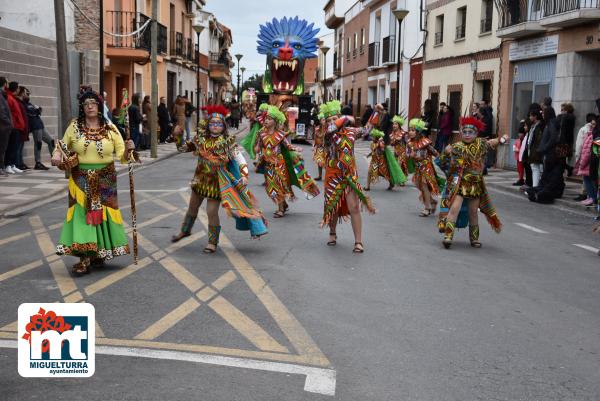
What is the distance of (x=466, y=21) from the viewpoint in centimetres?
2623

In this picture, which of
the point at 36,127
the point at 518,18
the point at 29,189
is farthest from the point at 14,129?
the point at 518,18

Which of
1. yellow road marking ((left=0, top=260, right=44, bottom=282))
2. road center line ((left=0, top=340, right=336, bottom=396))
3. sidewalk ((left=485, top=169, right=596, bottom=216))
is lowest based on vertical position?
sidewalk ((left=485, top=169, right=596, bottom=216))

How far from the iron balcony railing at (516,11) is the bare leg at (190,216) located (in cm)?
1436

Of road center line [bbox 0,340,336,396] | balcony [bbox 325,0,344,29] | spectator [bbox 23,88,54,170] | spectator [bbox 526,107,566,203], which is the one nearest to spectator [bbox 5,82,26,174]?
spectator [bbox 23,88,54,170]

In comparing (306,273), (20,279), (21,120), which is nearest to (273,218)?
(306,273)

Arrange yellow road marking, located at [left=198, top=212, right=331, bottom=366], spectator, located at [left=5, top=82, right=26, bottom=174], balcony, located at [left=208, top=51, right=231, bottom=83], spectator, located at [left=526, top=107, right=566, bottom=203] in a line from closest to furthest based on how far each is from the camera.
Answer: yellow road marking, located at [left=198, top=212, right=331, bottom=366] → spectator, located at [left=526, top=107, right=566, bottom=203] → spectator, located at [left=5, top=82, right=26, bottom=174] → balcony, located at [left=208, top=51, right=231, bottom=83]

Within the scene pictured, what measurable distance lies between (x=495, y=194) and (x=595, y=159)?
9.64 feet

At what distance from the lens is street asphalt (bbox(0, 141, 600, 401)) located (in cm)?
452

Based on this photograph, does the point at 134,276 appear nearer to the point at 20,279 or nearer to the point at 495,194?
the point at 20,279

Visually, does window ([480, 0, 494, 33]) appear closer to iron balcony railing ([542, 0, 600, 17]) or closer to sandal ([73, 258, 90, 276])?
iron balcony railing ([542, 0, 600, 17])

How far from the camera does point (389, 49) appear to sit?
38000 millimetres

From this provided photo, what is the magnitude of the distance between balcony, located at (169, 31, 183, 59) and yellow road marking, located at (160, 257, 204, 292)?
33.1 m

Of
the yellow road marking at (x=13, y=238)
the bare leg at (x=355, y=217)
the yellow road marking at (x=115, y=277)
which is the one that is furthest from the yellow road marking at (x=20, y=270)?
the bare leg at (x=355, y=217)

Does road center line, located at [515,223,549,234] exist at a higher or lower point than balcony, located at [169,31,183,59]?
lower
